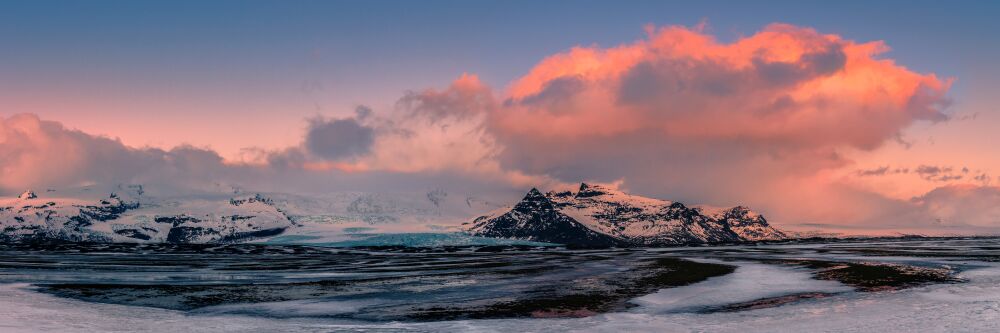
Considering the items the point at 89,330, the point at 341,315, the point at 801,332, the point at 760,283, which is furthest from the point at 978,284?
the point at 89,330

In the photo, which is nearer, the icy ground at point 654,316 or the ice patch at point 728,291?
the icy ground at point 654,316

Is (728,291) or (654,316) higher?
(728,291)

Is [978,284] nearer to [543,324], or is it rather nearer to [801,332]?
[801,332]

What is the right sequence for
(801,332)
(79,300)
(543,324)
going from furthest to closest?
(79,300) < (543,324) < (801,332)

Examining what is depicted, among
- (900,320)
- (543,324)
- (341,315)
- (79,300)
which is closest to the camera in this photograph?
(900,320)

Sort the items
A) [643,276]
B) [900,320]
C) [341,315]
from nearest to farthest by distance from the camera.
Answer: [900,320] → [341,315] → [643,276]

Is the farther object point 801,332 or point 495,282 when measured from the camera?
point 495,282

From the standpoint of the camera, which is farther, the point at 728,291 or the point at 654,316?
the point at 728,291

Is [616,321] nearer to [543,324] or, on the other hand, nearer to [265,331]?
[543,324]

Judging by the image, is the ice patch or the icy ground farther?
the ice patch

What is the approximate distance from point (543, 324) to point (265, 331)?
7813 millimetres

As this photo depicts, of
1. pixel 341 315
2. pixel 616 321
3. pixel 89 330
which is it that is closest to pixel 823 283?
pixel 616 321

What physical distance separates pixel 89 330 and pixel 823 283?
99.9 ft

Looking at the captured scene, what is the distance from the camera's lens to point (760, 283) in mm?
36062
